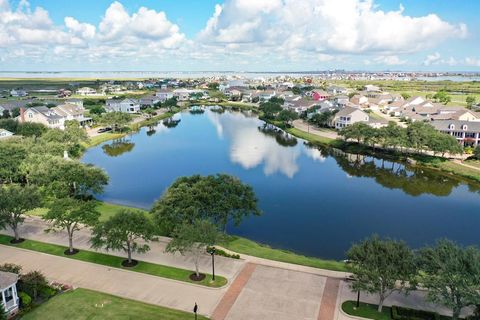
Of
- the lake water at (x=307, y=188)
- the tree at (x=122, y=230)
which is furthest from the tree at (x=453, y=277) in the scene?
the tree at (x=122, y=230)

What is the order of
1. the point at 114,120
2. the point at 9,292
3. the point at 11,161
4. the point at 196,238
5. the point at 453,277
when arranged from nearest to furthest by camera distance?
the point at 453,277, the point at 9,292, the point at 196,238, the point at 11,161, the point at 114,120

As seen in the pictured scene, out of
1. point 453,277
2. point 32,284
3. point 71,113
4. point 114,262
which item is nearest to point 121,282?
point 114,262

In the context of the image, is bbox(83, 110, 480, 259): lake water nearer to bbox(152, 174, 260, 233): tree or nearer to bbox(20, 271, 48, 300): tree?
bbox(152, 174, 260, 233): tree

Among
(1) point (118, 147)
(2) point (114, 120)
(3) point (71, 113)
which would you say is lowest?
(1) point (118, 147)

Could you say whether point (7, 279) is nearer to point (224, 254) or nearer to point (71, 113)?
point (224, 254)

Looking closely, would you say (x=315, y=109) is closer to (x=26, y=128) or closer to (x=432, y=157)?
(x=432, y=157)

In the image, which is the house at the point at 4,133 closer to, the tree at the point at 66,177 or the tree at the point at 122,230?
the tree at the point at 66,177
